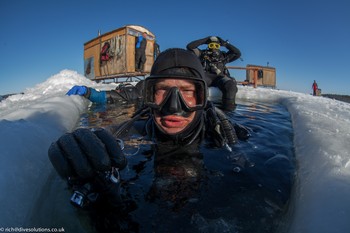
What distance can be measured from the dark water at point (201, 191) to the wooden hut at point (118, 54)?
9.28 m

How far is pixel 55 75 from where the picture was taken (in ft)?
25.7

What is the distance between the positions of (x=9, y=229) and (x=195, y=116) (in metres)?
1.67

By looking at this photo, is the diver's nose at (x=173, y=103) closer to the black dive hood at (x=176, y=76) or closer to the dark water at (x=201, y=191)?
the black dive hood at (x=176, y=76)

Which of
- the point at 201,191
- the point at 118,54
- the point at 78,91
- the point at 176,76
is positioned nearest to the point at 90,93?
the point at 78,91

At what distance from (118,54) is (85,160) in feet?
35.5

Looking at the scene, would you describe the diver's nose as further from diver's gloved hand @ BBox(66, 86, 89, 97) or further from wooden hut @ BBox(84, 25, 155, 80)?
wooden hut @ BBox(84, 25, 155, 80)

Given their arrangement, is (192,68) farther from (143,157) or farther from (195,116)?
(143,157)

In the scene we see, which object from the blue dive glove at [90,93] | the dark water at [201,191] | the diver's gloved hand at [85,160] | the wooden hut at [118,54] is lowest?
the dark water at [201,191]

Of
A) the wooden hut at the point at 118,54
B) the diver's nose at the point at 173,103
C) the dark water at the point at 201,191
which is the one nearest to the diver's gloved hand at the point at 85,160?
the dark water at the point at 201,191

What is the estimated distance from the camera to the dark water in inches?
45.8

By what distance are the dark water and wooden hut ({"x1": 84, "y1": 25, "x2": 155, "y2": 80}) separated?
9.28 m

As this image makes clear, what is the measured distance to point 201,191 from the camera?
1.47 meters

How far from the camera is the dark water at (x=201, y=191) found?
45.8 inches

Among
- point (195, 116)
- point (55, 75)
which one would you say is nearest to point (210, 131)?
point (195, 116)
